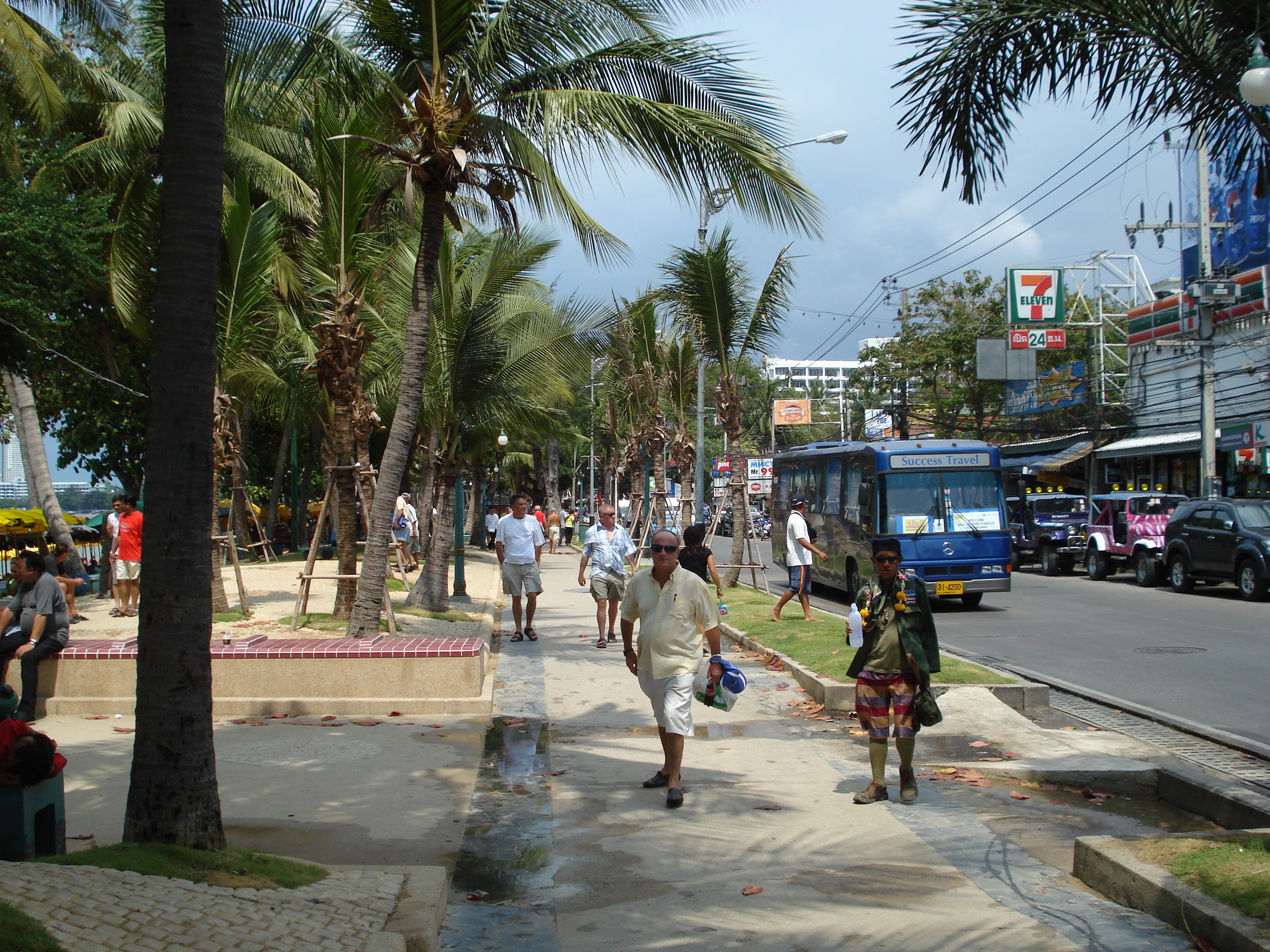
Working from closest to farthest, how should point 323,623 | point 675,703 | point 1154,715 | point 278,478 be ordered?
point 675,703, point 1154,715, point 323,623, point 278,478

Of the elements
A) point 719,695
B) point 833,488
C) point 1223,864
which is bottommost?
point 1223,864

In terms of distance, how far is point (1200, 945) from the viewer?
4426 mm

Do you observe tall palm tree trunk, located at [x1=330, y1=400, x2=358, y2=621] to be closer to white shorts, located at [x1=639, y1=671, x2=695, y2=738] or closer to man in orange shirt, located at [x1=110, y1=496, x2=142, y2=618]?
man in orange shirt, located at [x1=110, y1=496, x2=142, y2=618]

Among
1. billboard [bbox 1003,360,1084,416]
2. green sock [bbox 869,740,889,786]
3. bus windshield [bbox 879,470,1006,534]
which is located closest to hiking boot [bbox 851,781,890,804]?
green sock [bbox 869,740,889,786]

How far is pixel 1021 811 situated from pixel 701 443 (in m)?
16.8

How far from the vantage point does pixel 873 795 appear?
668 centimetres

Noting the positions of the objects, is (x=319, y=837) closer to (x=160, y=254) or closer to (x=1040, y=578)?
(x=160, y=254)

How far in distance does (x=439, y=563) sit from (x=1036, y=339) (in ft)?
89.5

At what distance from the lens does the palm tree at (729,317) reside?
62.0 ft

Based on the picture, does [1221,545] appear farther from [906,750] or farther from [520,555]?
[906,750]

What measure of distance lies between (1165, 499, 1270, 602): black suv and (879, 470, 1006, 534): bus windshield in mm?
4491

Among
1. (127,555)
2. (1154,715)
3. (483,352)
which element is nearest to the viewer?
(1154,715)

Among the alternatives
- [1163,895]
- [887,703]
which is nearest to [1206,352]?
[887,703]

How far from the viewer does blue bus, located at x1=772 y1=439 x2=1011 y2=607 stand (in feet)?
59.0
